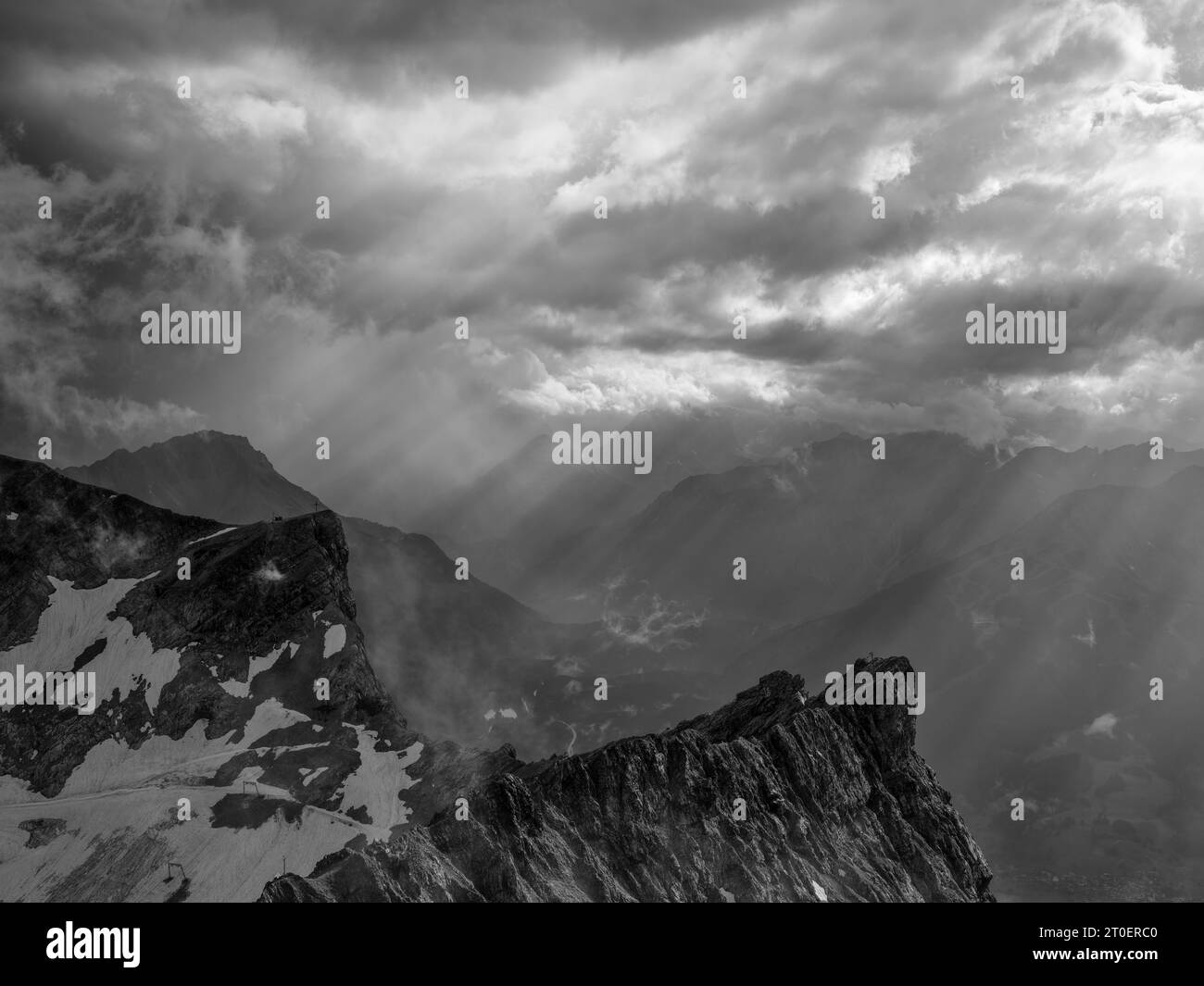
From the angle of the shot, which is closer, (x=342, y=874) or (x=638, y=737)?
(x=342, y=874)

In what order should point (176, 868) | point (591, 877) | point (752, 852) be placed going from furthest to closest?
point (176, 868) → point (752, 852) → point (591, 877)

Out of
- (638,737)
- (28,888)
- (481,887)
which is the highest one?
(638,737)

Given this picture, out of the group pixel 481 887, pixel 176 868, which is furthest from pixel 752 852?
pixel 176 868

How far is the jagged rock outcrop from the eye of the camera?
136m

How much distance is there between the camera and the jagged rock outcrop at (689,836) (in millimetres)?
136500

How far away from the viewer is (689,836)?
165 meters

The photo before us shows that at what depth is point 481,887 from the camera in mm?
135500
